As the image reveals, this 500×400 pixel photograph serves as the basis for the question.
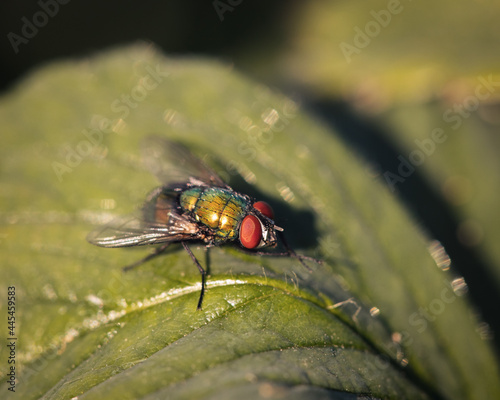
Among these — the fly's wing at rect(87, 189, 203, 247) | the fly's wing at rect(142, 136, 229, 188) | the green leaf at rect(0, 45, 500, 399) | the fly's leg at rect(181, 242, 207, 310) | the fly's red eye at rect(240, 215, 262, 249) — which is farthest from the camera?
the fly's wing at rect(142, 136, 229, 188)

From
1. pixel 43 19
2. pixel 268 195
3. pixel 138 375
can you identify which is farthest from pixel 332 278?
pixel 43 19

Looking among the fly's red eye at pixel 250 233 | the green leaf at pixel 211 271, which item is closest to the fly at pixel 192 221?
the fly's red eye at pixel 250 233

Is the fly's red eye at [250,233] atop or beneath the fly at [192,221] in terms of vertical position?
atop

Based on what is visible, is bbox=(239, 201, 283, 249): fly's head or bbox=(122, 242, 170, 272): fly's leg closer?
bbox=(239, 201, 283, 249): fly's head

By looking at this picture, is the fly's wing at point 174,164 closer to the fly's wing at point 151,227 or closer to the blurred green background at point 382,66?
the fly's wing at point 151,227

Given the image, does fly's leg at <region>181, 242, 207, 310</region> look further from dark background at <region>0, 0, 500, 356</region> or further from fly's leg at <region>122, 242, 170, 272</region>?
dark background at <region>0, 0, 500, 356</region>

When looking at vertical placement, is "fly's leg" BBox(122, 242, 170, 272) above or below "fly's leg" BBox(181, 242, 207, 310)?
below

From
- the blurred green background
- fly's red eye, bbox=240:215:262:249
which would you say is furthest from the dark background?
fly's red eye, bbox=240:215:262:249


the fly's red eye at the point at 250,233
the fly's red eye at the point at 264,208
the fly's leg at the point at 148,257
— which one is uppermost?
the fly's red eye at the point at 264,208

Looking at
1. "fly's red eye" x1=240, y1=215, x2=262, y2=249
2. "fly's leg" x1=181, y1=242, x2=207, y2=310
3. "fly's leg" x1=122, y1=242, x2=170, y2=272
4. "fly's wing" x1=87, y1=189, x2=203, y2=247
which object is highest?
"fly's red eye" x1=240, y1=215, x2=262, y2=249
